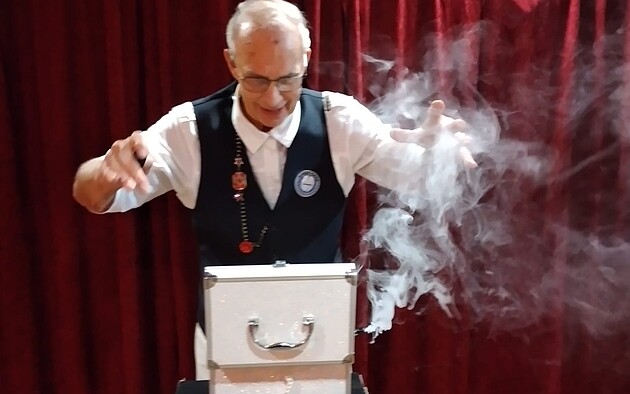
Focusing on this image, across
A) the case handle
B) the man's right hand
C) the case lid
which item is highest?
the man's right hand

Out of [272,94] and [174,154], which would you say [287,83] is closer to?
[272,94]

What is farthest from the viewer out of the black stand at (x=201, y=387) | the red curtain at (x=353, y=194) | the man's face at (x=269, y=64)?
the red curtain at (x=353, y=194)

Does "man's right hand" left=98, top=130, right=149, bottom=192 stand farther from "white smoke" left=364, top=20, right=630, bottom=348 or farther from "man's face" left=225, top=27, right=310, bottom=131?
"white smoke" left=364, top=20, right=630, bottom=348

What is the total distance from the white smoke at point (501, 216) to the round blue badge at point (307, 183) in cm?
34

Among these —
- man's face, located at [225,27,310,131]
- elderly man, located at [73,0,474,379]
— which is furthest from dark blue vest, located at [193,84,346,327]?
man's face, located at [225,27,310,131]

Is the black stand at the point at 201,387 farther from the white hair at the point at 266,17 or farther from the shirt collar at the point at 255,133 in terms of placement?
the white hair at the point at 266,17

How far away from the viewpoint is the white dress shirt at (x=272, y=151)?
5.25 feet

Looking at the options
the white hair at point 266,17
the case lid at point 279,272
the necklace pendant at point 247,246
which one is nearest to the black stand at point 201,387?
the case lid at point 279,272

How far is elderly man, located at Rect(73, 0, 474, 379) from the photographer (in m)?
1.53

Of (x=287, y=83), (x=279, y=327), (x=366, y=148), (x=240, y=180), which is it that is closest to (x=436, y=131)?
(x=366, y=148)

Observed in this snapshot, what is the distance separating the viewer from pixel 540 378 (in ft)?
6.89

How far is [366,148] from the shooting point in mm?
1685

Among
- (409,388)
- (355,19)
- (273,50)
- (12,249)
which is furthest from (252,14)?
(409,388)

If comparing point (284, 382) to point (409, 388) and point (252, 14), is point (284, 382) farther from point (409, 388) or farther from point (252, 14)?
point (409, 388)
